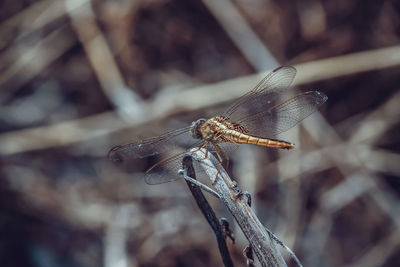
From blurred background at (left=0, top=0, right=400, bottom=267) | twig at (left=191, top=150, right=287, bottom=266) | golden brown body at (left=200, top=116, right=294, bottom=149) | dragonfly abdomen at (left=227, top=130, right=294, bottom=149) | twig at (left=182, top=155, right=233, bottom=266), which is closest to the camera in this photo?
twig at (left=191, top=150, right=287, bottom=266)

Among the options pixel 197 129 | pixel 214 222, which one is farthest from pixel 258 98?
pixel 214 222

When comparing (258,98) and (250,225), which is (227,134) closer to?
(258,98)

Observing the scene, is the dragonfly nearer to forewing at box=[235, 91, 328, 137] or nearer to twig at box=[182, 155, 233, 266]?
forewing at box=[235, 91, 328, 137]

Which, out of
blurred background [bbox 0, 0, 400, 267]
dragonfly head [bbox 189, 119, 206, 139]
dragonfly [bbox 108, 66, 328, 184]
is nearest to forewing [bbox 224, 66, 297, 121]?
dragonfly [bbox 108, 66, 328, 184]

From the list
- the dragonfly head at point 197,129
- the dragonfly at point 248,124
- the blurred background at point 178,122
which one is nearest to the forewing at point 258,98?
the dragonfly at point 248,124

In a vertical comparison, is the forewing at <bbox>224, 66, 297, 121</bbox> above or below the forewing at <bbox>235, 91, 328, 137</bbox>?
above

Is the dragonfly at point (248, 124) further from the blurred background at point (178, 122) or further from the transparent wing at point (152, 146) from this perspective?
the blurred background at point (178, 122)
